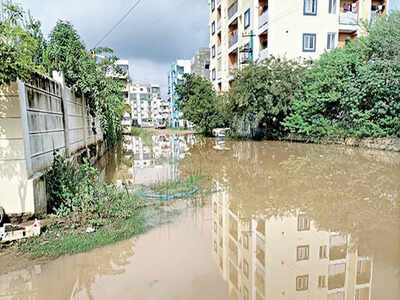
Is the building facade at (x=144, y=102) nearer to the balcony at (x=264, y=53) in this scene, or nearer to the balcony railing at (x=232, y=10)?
the balcony railing at (x=232, y=10)

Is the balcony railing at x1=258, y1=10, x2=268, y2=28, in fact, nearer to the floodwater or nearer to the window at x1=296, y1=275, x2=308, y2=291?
the floodwater

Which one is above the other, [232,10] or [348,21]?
[232,10]

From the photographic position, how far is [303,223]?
4223mm

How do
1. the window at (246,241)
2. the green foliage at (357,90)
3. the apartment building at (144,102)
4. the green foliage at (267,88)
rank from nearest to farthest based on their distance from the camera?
the window at (246,241)
the green foliage at (357,90)
the green foliage at (267,88)
the apartment building at (144,102)

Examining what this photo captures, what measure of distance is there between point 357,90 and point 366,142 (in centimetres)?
270

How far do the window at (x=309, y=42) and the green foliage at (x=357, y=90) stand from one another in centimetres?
374

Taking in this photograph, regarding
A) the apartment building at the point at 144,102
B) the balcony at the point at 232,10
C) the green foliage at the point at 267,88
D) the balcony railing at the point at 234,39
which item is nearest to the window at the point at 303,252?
the green foliage at the point at 267,88

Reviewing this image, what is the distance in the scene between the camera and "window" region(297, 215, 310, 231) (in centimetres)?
405

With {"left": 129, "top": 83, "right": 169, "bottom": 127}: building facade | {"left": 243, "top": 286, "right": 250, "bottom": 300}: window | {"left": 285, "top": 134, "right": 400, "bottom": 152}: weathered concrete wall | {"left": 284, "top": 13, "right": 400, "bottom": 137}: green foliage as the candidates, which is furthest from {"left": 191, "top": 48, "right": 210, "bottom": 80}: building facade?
{"left": 243, "top": 286, "right": 250, "bottom": 300}: window

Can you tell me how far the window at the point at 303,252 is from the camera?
3244 millimetres

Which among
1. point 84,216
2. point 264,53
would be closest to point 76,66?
point 84,216

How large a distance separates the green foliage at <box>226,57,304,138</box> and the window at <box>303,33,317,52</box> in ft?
8.98

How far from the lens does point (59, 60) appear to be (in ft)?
27.5

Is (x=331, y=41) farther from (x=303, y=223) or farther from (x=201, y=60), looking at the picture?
(x=201, y=60)
